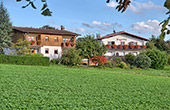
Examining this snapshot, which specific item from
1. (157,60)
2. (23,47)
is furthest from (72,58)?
(157,60)

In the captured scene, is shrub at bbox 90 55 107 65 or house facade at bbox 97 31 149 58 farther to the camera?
house facade at bbox 97 31 149 58

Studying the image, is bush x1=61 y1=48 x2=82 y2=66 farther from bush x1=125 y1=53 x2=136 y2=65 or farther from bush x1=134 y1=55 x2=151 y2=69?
bush x1=125 y1=53 x2=136 y2=65

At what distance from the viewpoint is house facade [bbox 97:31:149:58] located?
1633 inches

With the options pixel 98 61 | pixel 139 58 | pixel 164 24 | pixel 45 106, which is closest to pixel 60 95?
pixel 45 106

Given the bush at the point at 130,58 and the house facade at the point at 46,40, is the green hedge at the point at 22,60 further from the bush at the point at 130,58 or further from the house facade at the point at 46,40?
the bush at the point at 130,58

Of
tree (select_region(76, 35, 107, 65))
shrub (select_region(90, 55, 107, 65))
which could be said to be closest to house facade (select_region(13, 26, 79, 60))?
tree (select_region(76, 35, 107, 65))

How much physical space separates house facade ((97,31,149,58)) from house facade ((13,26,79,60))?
7.74m

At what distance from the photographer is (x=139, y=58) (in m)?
31.0

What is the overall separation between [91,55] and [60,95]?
21.0 metres

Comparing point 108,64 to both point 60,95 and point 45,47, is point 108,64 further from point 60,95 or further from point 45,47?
point 60,95

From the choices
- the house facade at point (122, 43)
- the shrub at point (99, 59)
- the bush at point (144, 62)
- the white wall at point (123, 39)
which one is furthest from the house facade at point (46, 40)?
the bush at point (144, 62)

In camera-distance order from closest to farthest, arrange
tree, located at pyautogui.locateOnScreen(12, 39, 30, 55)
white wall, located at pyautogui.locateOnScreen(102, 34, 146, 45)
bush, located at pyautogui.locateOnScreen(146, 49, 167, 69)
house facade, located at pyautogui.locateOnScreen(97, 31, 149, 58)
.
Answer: tree, located at pyautogui.locateOnScreen(12, 39, 30, 55) → bush, located at pyautogui.locateOnScreen(146, 49, 167, 69) → house facade, located at pyautogui.locateOnScreen(97, 31, 149, 58) → white wall, located at pyautogui.locateOnScreen(102, 34, 146, 45)

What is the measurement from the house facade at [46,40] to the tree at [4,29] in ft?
4.17

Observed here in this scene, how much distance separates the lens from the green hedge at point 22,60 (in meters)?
23.9
